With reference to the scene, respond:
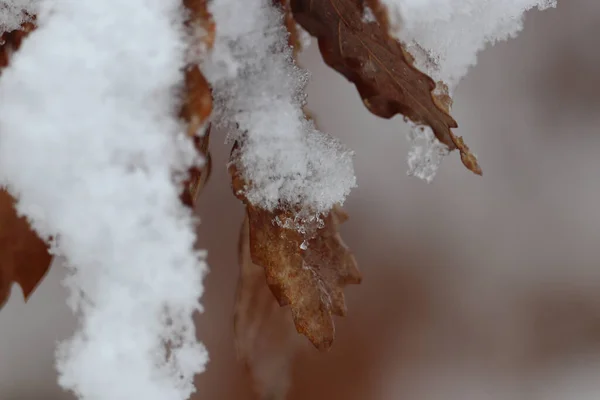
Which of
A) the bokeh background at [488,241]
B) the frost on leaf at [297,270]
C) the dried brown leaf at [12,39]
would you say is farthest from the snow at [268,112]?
the bokeh background at [488,241]

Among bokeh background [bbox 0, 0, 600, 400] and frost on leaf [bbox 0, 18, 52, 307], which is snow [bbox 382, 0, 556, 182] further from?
bokeh background [bbox 0, 0, 600, 400]

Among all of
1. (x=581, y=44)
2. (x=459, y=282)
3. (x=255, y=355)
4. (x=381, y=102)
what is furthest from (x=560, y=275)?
(x=381, y=102)

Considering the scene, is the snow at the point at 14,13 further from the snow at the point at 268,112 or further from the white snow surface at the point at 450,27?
the white snow surface at the point at 450,27

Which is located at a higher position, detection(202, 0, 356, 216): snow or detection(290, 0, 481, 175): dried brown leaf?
detection(290, 0, 481, 175): dried brown leaf

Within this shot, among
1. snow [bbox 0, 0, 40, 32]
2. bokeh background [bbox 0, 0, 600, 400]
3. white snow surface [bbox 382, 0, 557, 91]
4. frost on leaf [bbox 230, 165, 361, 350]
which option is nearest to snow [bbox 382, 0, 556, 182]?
white snow surface [bbox 382, 0, 557, 91]

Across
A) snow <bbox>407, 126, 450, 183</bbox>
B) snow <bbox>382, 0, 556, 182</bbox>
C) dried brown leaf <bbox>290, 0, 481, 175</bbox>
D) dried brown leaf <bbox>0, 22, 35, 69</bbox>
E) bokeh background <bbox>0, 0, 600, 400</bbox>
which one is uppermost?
snow <bbox>382, 0, 556, 182</bbox>

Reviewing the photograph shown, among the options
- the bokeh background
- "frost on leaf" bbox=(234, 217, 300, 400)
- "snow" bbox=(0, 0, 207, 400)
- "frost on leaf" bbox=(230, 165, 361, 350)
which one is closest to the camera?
"snow" bbox=(0, 0, 207, 400)

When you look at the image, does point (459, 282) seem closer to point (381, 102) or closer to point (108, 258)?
point (381, 102)
